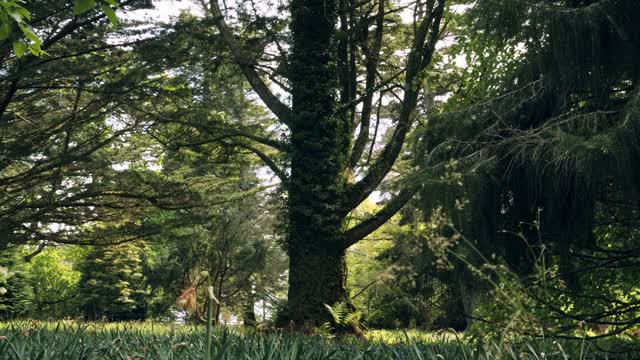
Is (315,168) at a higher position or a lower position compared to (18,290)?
higher

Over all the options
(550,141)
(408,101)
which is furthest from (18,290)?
(550,141)

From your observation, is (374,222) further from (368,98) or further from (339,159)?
(368,98)

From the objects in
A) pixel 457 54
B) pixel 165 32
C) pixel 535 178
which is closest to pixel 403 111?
Answer: pixel 457 54

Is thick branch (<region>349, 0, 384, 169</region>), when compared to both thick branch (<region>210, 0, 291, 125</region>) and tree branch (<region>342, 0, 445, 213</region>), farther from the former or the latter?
thick branch (<region>210, 0, 291, 125</region>)

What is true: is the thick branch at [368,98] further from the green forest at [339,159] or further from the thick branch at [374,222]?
the thick branch at [374,222]

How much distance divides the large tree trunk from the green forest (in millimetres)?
40

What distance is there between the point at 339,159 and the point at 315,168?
0.57m

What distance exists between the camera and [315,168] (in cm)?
1075

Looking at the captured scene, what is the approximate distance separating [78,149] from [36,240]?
283 cm

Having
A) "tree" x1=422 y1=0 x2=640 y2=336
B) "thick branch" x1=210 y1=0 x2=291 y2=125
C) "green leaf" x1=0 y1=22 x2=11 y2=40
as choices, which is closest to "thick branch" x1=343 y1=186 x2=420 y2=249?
"thick branch" x1=210 y1=0 x2=291 y2=125

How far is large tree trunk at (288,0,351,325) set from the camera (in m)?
10.5

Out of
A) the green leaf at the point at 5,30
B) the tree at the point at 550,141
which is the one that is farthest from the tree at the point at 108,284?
the tree at the point at 550,141

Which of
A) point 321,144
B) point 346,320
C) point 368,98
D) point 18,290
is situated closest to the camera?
point 346,320

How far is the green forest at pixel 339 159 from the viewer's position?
3.23 m
